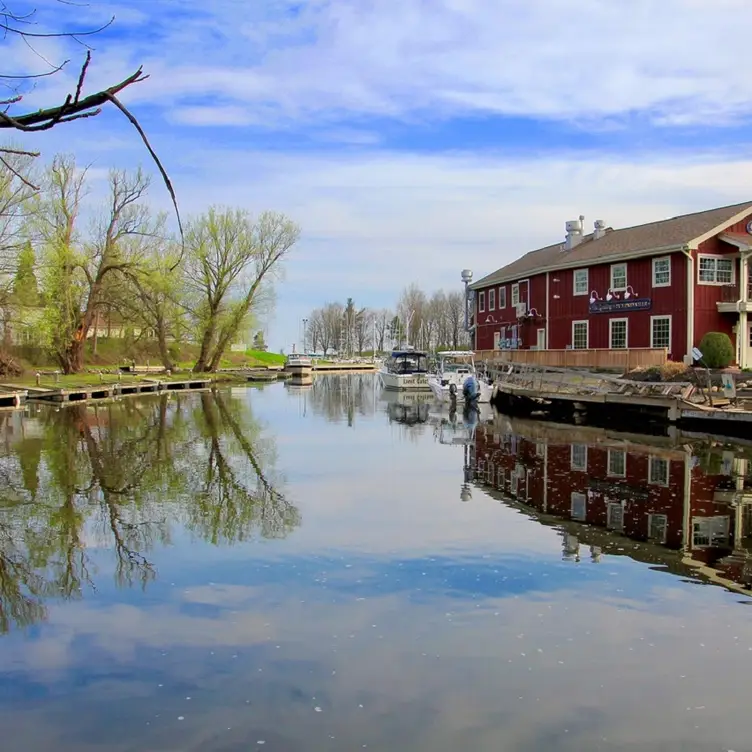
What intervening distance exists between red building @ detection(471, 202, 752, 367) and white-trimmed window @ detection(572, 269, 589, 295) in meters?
0.05

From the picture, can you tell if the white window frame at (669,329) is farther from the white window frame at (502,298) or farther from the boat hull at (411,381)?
the boat hull at (411,381)

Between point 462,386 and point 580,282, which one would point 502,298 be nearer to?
point 580,282

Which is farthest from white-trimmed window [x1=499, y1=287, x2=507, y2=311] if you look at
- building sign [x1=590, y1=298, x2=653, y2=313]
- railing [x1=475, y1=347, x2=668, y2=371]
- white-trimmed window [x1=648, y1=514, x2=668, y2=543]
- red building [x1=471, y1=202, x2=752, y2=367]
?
white-trimmed window [x1=648, y1=514, x2=668, y2=543]

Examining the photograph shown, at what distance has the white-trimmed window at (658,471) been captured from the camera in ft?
58.0

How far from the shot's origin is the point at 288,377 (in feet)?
266

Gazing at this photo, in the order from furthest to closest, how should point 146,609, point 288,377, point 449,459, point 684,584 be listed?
1. point 288,377
2. point 449,459
3. point 684,584
4. point 146,609

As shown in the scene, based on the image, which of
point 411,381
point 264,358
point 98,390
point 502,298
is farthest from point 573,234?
point 264,358

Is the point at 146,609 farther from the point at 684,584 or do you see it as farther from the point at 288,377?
the point at 288,377

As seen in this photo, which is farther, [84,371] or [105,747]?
[84,371]

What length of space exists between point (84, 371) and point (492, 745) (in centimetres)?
5559

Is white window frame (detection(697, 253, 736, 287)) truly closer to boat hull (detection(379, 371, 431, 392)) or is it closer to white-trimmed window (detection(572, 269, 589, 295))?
white-trimmed window (detection(572, 269, 589, 295))

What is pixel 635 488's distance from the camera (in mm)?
16938

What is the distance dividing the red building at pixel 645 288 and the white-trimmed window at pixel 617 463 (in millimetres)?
15249

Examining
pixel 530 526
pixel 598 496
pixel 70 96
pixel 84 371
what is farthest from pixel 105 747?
pixel 84 371
